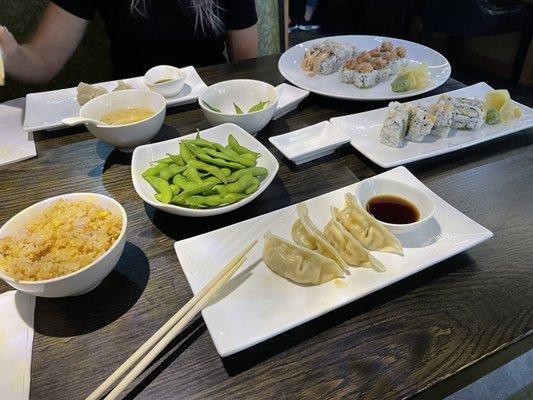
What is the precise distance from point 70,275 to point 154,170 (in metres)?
→ 0.51

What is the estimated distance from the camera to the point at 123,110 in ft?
5.36

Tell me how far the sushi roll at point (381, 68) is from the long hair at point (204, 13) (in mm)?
985

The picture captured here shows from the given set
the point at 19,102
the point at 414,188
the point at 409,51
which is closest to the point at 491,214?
the point at 414,188

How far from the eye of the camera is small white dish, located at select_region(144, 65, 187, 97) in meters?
1.81

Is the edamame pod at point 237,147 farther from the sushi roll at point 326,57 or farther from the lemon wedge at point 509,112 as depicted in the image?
the lemon wedge at point 509,112

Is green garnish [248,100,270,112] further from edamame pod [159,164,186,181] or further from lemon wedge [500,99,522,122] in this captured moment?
lemon wedge [500,99,522,122]

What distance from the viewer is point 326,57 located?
209 cm

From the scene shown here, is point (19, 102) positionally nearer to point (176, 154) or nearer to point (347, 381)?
point (176, 154)

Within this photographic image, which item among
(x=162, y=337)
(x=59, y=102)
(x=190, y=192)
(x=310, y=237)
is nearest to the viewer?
(x=162, y=337)

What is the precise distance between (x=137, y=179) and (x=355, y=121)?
944 millimetres

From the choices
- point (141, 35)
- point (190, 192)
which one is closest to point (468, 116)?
point (190, 192)

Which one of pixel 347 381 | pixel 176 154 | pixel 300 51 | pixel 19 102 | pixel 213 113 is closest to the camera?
pixel 347 381

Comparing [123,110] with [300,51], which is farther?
[300,51]

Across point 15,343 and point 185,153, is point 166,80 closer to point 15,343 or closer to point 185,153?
point 185,153
